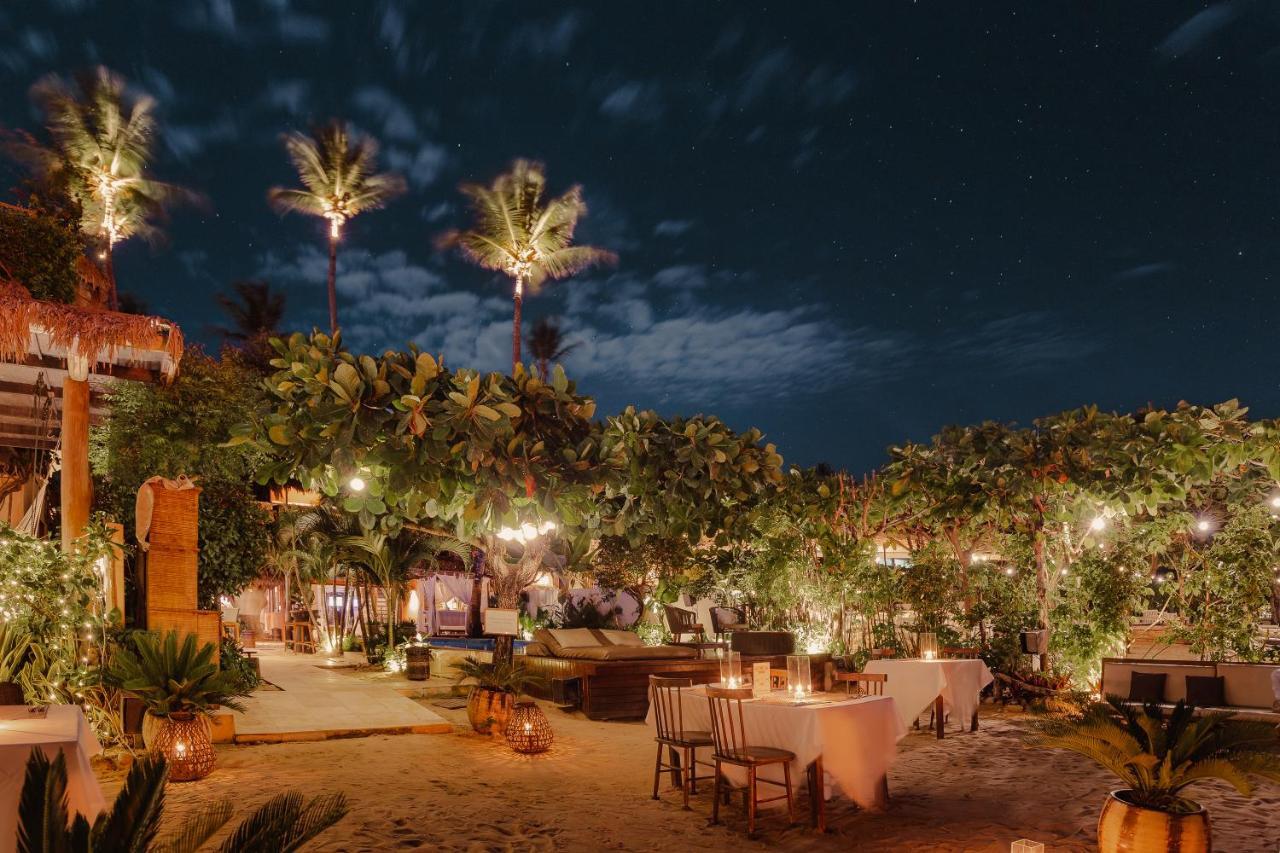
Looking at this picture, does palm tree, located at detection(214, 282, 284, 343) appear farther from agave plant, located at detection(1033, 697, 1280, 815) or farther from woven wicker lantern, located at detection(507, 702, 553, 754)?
agave plant, located at detection(1033, 697, 1280, 815)

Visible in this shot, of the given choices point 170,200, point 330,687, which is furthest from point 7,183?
point 330,687

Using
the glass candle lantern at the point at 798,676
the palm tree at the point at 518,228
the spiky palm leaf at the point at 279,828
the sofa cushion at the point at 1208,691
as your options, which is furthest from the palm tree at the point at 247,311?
the spiky palm leaf at the point at 279,828

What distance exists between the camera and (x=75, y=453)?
26.1ft

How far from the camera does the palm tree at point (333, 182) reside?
842 inches

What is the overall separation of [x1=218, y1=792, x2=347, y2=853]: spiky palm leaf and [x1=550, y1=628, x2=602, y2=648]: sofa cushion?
925cm

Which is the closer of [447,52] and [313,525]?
[313,525]

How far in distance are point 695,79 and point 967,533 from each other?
13.2 m

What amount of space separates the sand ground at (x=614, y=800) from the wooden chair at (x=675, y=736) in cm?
17

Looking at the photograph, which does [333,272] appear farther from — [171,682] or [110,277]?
[171,682]

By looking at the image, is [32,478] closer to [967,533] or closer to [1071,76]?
[967,533]

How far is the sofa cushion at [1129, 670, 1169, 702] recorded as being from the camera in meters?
8.92

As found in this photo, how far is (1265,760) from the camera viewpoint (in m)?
3.90

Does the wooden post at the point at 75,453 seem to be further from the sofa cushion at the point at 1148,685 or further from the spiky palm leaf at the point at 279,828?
the sofa cushion at the point at 1148,685

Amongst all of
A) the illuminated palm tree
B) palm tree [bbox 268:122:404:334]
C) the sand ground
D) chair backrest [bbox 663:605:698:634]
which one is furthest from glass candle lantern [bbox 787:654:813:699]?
the illuminated palm tree
